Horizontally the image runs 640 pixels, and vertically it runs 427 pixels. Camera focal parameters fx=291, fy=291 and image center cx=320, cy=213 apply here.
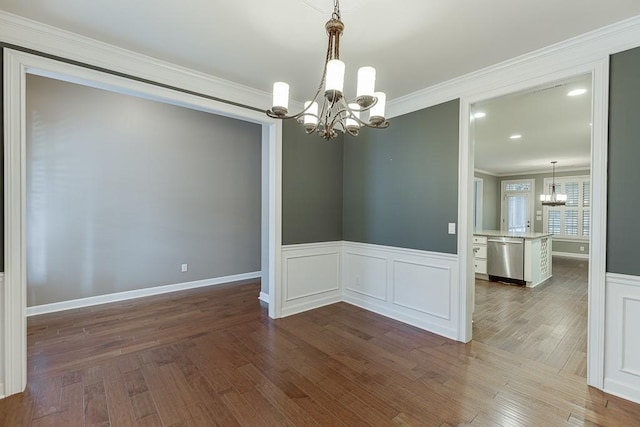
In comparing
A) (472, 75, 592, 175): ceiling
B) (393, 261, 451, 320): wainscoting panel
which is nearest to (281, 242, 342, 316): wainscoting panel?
(393, 261, 451, 320): wainscoting panel

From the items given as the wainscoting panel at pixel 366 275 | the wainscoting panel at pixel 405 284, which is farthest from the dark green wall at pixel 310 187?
the wainscoting panel at pixel 405 284

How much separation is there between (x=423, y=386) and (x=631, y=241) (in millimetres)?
1864

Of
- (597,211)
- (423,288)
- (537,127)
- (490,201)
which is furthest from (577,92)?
(490,201)

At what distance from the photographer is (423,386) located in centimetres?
227

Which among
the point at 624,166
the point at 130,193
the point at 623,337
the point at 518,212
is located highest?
the point at 624,166

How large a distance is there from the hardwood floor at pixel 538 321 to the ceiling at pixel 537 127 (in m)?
2.43

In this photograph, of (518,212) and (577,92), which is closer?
(577,92)

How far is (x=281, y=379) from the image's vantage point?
2346 millimetres

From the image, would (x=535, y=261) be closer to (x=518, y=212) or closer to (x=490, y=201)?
(x=490, y=201)

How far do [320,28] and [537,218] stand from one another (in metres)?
10.5

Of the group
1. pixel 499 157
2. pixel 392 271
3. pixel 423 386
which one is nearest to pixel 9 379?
pixel 423 386

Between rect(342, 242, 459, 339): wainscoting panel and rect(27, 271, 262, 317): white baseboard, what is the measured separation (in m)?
2.29

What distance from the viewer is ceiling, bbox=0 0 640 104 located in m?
1.95

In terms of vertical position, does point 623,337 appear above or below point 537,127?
below
